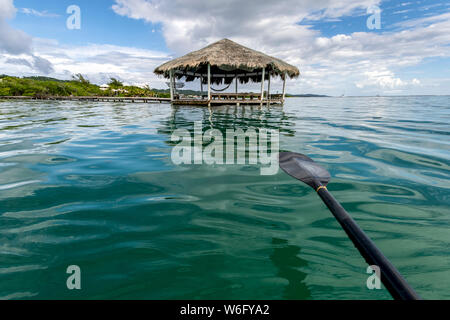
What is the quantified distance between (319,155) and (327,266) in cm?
246

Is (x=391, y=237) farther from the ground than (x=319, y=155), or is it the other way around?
(x=319, y=155)

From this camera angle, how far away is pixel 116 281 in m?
1.14

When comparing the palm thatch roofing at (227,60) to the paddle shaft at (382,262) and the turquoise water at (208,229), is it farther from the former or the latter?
the paddle shaft at (382,262)

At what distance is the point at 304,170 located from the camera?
1.84 meters

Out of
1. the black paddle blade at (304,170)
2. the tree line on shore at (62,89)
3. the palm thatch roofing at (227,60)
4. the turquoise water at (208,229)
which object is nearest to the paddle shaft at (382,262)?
the turquoise water at (208,229)

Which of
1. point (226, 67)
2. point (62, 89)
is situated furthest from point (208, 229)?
point (62, 89)

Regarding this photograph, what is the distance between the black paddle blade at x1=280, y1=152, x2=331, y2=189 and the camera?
168 centimetres

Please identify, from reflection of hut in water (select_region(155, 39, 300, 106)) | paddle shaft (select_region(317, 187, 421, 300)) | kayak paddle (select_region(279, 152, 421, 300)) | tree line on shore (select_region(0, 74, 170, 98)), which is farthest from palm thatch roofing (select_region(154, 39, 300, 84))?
tree line on shore (select_region(0, 74, 170, 98))

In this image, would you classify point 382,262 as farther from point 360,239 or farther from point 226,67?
point 226,67

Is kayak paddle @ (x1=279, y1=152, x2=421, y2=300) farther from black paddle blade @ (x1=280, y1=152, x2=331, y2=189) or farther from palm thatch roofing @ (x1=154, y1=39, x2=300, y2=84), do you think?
palm thatch roofing @ (x1=154, y1=39, x2=300, y2=84)

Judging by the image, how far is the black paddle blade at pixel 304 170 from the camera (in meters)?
1.68

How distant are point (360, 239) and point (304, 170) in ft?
2.91
